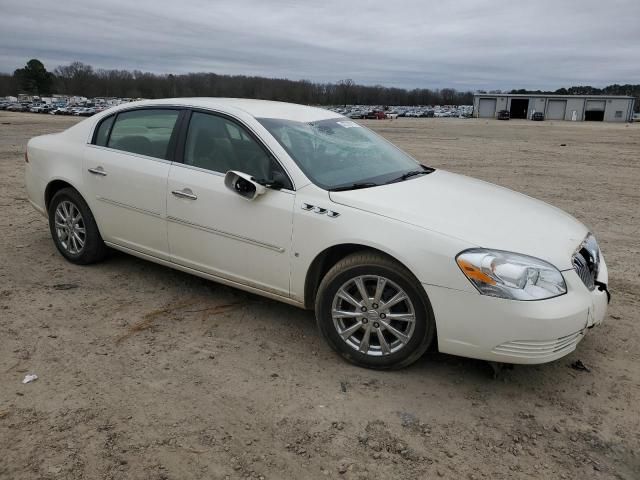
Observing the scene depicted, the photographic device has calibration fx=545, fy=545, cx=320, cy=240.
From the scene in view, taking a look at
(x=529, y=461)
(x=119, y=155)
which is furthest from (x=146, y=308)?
(x=529, y=461)

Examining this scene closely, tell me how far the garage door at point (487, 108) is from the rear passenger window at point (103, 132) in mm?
101139

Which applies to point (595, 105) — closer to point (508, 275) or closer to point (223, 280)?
point (223, 280)

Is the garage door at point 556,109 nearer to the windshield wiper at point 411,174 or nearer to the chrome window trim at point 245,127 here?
the windshield wiper at point 411,174

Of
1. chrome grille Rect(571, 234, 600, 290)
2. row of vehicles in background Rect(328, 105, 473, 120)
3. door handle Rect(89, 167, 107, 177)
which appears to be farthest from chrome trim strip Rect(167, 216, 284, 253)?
row of vehicles in background Rect(328, 105, 473, 120)

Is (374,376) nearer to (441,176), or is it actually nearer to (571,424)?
(571,424)

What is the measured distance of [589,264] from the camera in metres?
3.56

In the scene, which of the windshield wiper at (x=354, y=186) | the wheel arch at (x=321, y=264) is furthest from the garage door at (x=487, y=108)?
the wheel arch at (x=321, y=264)

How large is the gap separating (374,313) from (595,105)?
9981 centimetres

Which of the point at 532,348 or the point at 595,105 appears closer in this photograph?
the point at 532,348

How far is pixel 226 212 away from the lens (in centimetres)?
396

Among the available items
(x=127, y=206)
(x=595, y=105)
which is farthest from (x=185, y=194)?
(x=595, y=105)

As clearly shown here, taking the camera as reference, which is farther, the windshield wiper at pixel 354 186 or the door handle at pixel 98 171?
the door handle at pixel 98 171

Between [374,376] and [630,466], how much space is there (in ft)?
4.71

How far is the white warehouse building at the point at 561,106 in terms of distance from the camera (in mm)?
87250
